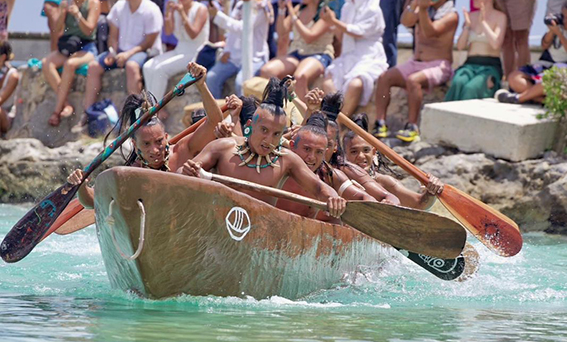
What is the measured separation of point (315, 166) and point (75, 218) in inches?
71.5

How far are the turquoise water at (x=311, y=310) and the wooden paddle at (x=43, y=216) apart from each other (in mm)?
311

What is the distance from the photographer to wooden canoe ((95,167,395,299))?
5895mm

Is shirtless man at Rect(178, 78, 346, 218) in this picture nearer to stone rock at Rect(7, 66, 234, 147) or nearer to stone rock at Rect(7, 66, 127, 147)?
stone rock at Rect(7, 66, 234, 147)

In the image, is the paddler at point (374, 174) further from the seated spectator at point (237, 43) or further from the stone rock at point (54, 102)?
the stone rock at point (54, 102)

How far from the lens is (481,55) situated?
11.2 metres

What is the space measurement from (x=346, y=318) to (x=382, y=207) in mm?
775

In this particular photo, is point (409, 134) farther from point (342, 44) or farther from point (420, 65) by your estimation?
point (342, 44)

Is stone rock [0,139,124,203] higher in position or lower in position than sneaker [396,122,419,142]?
lower

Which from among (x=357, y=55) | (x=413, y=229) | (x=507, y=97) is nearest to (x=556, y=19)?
(x=507, y=97)

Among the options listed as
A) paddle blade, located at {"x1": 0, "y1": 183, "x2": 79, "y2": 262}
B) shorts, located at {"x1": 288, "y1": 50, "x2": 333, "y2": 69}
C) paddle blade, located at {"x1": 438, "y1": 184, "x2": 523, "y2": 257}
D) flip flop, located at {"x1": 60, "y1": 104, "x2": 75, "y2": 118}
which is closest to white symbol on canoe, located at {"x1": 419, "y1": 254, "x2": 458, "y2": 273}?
paddle blade, located at {"x1": 438, "y1": 184, "x2": 523, "y2": 257}

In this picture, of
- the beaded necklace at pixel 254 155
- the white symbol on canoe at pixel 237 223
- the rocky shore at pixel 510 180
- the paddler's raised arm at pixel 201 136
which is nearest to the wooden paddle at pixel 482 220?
the paddler's raised arm at pixel 201 136

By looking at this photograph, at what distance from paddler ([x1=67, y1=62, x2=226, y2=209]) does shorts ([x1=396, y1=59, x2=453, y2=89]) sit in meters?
4.24

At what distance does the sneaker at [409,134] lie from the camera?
11.5 meters

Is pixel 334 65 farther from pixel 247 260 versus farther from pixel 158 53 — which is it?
pixel 247 260
